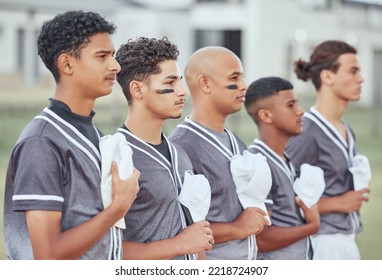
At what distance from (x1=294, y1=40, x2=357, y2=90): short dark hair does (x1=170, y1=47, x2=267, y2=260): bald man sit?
68 cm

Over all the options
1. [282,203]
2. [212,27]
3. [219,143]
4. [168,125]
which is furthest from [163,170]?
[212,27]

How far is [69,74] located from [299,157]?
3.84ft

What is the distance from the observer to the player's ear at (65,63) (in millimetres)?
1816

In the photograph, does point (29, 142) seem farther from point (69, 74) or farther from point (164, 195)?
point (164, 195)

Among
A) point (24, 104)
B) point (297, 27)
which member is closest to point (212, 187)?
point (24, 104)

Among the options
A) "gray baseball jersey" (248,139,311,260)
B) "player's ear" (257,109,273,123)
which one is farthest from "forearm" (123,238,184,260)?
"player's ear" (257,109,273,123)

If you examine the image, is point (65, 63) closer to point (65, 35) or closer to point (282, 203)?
point (65, 35)

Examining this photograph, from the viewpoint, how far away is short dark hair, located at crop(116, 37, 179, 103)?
2066mm

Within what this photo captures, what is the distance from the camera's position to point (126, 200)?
1.80 m

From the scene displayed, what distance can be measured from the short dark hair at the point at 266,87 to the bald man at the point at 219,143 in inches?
10.5

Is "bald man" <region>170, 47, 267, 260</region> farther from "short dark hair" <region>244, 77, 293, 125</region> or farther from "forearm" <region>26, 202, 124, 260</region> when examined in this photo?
"forearm" <region>26, 202, 124, 260</region>

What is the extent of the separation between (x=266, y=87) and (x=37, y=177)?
1.06 metres

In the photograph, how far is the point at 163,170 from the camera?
2.03 meters

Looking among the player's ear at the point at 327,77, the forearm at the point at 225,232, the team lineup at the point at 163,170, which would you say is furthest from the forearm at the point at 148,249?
the player's ear at the point at 327,77
